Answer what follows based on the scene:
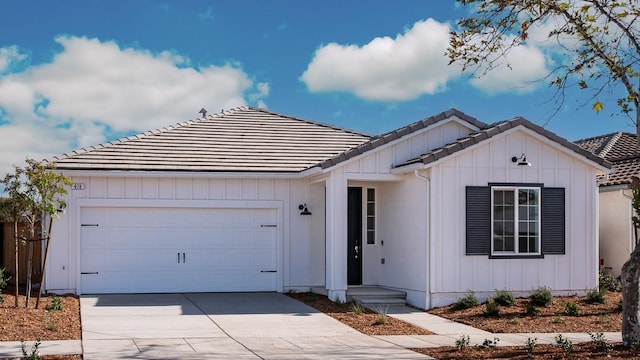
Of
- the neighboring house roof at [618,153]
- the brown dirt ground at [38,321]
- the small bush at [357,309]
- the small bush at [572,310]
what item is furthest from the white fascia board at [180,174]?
the neighboring house roof at [618,153]

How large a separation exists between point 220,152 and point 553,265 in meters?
8.59

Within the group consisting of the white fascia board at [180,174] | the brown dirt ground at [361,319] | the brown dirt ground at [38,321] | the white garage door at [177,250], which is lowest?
the brown dirt ground at [361,319]

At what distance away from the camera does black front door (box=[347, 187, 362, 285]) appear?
19.5 meters

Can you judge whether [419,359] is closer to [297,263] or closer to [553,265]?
[553,265]

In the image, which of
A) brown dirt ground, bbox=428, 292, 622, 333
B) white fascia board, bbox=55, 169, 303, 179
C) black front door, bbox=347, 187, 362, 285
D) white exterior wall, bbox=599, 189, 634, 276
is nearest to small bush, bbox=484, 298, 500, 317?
brown dirt ground, bbox=428, 292, 622, 333

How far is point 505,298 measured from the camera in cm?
1650

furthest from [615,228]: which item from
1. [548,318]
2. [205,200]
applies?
[205,200]

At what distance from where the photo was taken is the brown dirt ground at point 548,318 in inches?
569

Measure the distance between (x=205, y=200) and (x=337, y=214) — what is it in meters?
3.58

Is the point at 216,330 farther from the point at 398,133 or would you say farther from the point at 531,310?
the point at 398,133

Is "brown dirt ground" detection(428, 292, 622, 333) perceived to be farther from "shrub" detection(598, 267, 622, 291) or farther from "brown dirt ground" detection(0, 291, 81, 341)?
"brown dirt ground" detection(0, 291, 81, 341)

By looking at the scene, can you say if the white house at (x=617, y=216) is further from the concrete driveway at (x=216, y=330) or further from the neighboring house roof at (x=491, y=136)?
the concrete driveway at (x=216, y=330)

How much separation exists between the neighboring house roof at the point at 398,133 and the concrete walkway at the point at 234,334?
3.26 m

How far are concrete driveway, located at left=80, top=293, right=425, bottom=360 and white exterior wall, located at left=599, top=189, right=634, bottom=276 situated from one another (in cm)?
928
